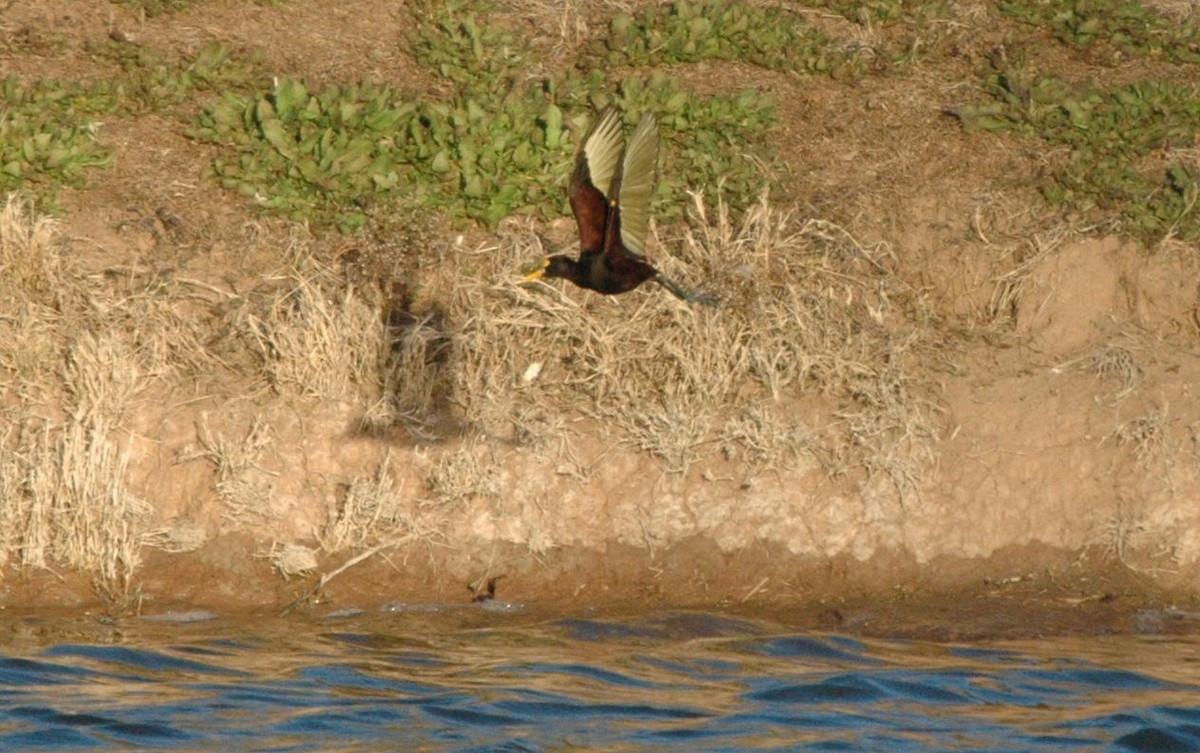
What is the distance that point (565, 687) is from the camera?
293 inches

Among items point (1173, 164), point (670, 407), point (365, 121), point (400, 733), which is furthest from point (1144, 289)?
point (400, 733)

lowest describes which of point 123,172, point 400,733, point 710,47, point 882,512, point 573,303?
point 400,733

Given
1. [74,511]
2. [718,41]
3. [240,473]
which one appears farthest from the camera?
[718,41]

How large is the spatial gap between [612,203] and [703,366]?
7.38 ft

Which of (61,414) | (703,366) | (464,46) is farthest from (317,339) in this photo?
(464,46)

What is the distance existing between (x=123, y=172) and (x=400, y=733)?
3.68 metres

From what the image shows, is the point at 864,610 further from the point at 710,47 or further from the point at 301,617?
the point at 710,47

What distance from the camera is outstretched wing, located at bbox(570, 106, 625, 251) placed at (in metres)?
6.48

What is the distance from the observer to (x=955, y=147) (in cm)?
999

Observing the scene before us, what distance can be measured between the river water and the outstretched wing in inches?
70.0

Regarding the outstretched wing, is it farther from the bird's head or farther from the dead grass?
the dead grass

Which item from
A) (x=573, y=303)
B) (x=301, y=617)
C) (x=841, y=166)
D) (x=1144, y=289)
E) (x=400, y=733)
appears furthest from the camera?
(x=841, y=166)

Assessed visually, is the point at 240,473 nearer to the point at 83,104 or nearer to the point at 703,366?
the point at 703,366

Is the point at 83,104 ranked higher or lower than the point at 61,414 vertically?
higher
